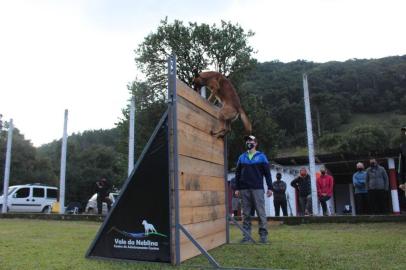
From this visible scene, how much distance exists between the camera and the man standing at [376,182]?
10273 mm

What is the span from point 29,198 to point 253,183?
763 inches

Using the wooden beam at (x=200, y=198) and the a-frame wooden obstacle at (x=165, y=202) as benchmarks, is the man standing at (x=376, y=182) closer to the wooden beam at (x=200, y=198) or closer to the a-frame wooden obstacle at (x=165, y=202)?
the wooden beam at (x=200, y=198)

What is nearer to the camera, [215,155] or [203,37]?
[215,155]

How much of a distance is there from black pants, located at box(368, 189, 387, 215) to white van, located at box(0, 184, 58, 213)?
18436 mm

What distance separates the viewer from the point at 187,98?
530cm

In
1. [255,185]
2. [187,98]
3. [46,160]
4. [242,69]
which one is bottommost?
[255,185]

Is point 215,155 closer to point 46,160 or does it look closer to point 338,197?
point 338,197

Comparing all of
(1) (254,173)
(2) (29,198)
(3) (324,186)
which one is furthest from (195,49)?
(1) (254,173)

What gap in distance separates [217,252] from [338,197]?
21332mm

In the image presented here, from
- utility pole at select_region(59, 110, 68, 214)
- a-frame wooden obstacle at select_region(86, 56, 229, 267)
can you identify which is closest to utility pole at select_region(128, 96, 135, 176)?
utility pole at select_region(59, 110, 68, 214)

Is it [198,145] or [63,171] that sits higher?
[63,171]

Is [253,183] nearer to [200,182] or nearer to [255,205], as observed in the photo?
[255,205]

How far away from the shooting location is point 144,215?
189 inches

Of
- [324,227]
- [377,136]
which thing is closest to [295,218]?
[324,227]
